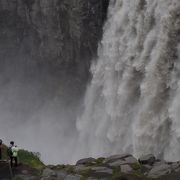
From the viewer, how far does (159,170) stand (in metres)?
27.3

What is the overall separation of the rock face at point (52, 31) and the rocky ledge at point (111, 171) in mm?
27900

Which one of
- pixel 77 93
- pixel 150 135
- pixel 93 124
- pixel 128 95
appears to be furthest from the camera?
pixel 77 93

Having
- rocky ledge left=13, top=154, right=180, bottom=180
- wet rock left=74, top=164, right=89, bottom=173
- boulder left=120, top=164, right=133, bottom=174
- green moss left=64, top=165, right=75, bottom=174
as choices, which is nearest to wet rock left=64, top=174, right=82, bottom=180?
rocky ledge left=13, top=154, right=180, bottom=180

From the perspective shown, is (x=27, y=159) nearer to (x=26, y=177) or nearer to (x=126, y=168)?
(x=26, y=177)

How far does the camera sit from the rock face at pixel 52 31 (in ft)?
186

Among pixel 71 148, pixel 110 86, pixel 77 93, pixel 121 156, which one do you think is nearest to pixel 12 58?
pixel 77 93

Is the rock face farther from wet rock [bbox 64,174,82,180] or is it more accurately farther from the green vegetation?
wet rock [bbox 64,174,82,180]

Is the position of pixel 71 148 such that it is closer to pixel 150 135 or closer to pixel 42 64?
pixel 42 64

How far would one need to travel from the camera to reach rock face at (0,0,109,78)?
56.8 m

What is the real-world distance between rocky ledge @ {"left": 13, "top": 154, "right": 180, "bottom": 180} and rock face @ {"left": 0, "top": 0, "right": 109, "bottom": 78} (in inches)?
1098

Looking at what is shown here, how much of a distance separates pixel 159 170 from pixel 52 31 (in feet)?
129

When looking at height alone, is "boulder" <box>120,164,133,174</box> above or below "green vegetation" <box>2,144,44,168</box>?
below

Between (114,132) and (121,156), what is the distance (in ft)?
49.3

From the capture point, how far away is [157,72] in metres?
37.9
